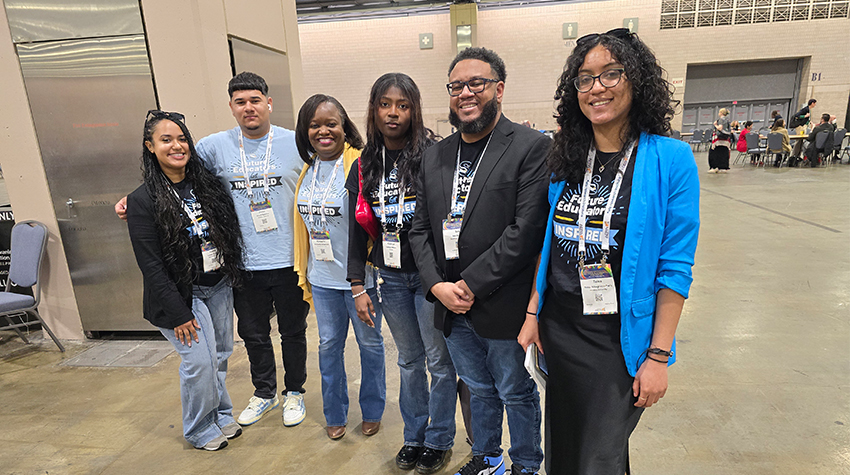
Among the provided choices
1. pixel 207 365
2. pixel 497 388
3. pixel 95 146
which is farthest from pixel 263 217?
pixel 95 146

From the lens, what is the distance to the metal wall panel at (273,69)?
3.34 m

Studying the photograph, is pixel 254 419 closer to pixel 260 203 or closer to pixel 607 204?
pixel 260 203

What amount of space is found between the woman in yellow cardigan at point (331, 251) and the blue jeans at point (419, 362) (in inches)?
7.0

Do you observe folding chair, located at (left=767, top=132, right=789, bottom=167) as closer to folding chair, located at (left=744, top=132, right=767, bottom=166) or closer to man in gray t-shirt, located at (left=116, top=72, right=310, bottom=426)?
folding chair, located at (left=744, top=132, right=767, bottom=166)

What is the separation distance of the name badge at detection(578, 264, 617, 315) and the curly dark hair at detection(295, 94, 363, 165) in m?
1.28

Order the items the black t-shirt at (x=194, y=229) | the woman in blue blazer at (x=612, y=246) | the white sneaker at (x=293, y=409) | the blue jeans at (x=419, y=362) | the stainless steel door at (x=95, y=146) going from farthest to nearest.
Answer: the stainless steel door at (x=95, y=146) → the white sneaker at (x=293, y=409) → the black t-shirt at (x=194, y=229) → the blue jeans at (x=419, y=362) → the woman in blue blazer at (x=612, y=246)

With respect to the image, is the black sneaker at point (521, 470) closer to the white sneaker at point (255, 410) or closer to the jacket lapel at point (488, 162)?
the jacket lapel at point (488, 162)

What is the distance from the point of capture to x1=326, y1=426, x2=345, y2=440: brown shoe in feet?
7.39

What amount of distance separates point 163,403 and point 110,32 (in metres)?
2.50

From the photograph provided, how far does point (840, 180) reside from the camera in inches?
350


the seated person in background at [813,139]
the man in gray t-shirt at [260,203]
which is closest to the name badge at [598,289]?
the man in gray t-shirt at [260,203]

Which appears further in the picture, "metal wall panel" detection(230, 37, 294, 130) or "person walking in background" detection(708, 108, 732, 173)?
"person walking in background" detection(708, 108, 732, 173)

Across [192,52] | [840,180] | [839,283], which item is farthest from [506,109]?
[192,52]

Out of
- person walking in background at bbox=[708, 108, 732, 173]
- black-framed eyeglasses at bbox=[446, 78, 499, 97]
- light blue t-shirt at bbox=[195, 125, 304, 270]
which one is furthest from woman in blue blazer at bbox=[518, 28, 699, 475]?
person walking in background at bbox=[708, 108, 732, 173]
